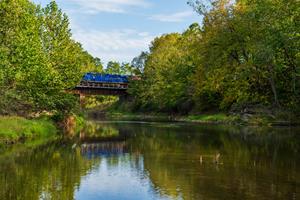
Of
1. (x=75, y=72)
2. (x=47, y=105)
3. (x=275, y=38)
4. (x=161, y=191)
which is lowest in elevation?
(x=161, y=191)

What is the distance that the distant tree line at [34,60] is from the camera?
4869 centimetres

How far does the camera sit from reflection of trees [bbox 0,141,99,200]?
21.0 m

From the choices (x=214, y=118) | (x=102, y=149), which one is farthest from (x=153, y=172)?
(x=214, y=118)

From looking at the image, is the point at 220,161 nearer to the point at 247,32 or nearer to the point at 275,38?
the point at 275,38

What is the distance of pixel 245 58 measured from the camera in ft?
276

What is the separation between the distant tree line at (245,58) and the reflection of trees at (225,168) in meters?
28.7

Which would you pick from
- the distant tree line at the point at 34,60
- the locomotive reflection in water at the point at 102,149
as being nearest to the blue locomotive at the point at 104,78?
the distant tree line at the point at 34,60

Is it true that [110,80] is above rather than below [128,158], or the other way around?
above

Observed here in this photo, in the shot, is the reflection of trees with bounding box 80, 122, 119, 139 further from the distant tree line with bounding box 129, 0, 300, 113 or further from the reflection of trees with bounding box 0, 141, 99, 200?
the distant tree line with bounding box 129, 0, 300, 113

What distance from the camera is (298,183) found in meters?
23.2

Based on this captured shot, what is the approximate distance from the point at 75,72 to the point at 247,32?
32.2m

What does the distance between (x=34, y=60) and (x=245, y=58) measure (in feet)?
148

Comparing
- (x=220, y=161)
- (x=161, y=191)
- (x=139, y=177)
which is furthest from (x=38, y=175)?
(x=220, y=161)

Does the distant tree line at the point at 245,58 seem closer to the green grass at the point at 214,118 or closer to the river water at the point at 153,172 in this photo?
the green grass at the point at 214,118
